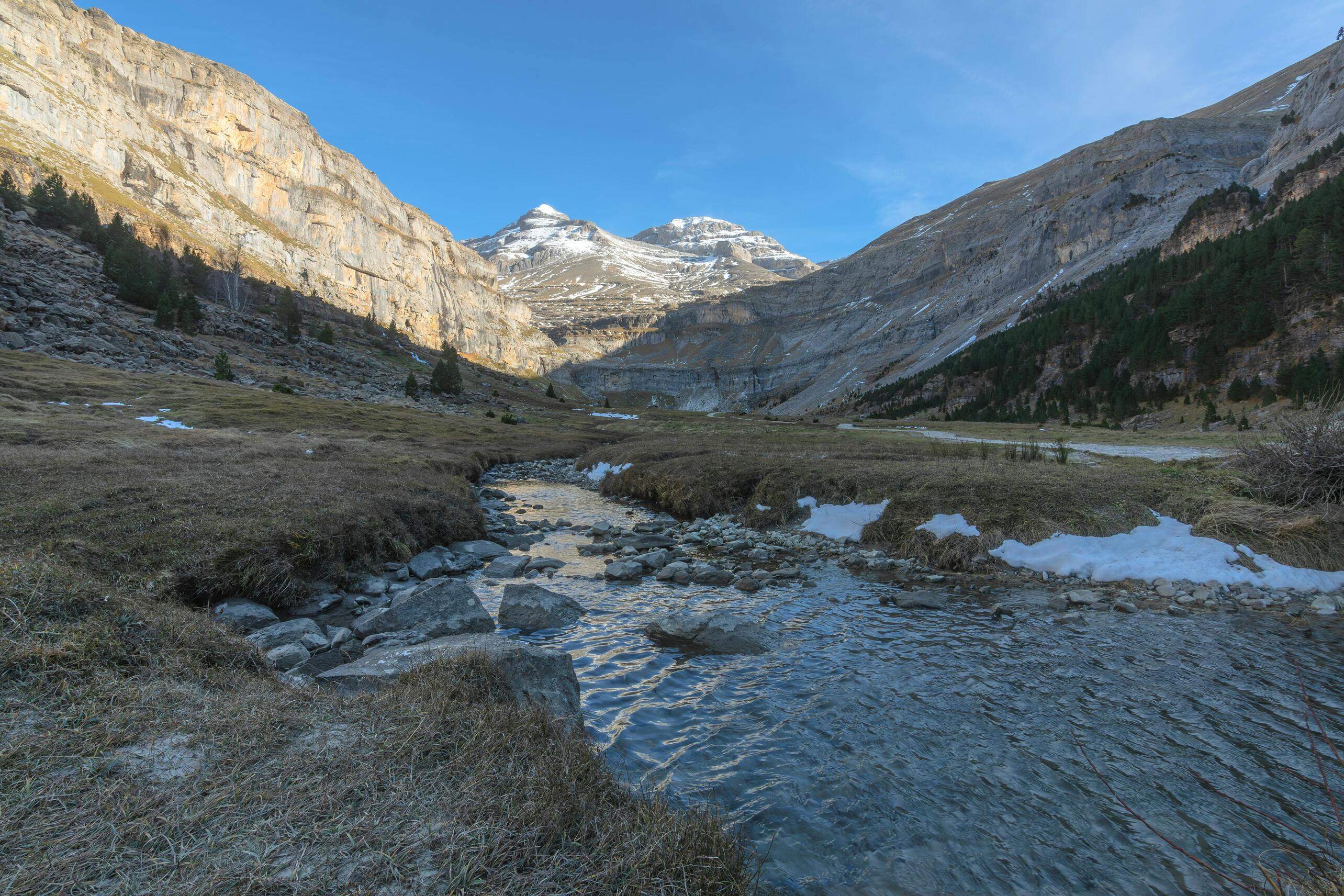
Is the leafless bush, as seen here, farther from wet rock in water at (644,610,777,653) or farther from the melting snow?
the melting snow

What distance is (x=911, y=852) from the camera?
4.98m

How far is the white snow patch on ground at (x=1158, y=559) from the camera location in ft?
35.2

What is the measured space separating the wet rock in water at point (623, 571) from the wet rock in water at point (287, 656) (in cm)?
742

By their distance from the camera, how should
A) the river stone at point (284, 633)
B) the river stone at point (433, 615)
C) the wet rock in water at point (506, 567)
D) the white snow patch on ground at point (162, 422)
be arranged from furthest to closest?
the white snow patch on ground at point (162, 422)
the wet rock in water at point (506, 567)
the river stone at point (433, 615)
the river stone at point (284, 633)

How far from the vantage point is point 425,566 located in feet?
44.2

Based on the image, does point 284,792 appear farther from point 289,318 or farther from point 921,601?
point 289,318

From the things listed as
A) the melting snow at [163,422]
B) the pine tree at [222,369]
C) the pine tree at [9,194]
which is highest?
the pine tree at [9,194]

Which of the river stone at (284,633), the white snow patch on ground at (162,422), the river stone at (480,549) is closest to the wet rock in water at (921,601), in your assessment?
the river stone at (480,549)

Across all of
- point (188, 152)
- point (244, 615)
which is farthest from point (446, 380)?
point (188, 152)

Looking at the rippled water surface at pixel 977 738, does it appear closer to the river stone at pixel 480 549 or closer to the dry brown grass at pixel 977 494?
the dry brown grass at pixel 977 494

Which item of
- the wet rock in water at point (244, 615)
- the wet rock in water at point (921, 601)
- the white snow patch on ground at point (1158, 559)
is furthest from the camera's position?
the wet rock in water at point (921, 601)

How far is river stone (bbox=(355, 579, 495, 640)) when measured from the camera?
29.5 ft

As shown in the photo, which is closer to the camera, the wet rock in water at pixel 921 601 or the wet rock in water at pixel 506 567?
the wet rock in water at pixel 921 601

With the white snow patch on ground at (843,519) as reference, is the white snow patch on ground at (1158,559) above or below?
above
